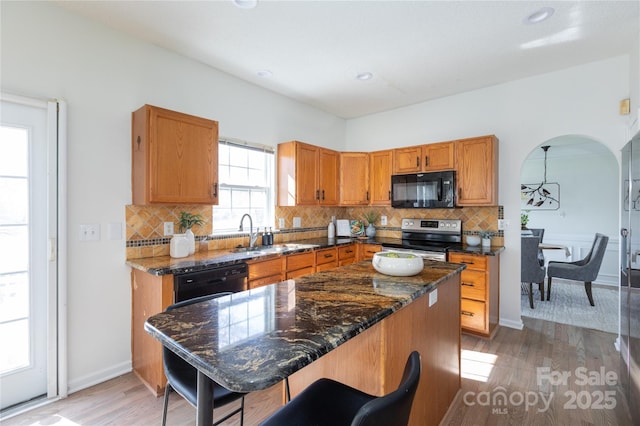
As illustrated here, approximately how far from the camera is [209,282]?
7.81ft

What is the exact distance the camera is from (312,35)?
256 centimetres

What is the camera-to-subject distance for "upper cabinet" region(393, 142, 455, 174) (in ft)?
12.1

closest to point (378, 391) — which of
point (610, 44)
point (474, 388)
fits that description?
point (474, 388)

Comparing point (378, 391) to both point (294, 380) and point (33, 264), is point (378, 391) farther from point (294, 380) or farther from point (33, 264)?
point (33, 264)

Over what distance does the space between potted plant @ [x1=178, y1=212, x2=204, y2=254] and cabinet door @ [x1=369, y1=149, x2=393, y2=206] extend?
2460 millimetres

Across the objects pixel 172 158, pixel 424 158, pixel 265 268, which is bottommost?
pixel 265 268

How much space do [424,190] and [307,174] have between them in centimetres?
151

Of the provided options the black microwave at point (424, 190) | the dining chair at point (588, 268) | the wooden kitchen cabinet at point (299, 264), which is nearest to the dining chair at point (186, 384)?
the wooden kitchen cabinet at point (299, 264)

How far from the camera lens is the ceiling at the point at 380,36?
2227 millimetres

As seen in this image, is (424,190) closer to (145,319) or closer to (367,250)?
(367,250)

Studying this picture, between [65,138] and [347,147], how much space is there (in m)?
3.76

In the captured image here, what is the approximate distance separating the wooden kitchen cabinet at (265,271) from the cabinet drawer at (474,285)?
77.8 inches

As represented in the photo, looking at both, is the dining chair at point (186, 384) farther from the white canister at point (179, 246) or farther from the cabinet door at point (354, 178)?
the cabinet door at point (354, 178)

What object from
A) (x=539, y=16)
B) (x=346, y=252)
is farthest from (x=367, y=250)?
(x=539, y=16)
